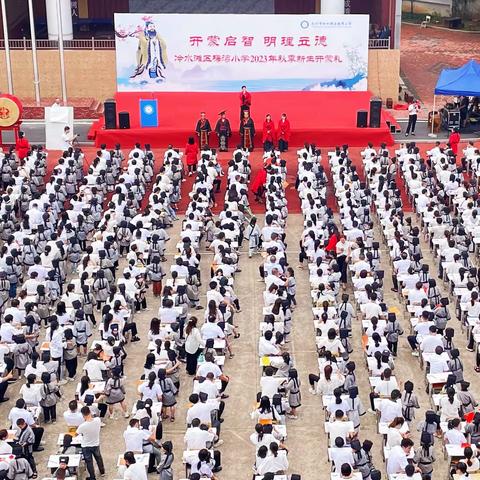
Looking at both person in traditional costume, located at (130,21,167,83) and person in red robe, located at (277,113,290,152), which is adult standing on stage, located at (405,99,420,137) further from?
person in traditional costume, located at (130,21,167,83)

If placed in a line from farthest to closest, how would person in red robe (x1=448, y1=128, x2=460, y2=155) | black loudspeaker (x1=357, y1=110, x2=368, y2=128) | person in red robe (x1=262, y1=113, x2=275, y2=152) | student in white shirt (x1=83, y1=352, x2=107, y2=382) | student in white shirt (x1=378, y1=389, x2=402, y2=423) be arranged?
black loudspeaker (x1=357, y1=110, x2=368, y2=128) → person in red robe (x1=262, y1=113, x2=275, y2=152) → person in red robe (x1=448, y1=128, x2=460, y2=155) → student in white shirt (x1=83, y1=352, x2=107, y2=382) → student in white shirt (x1=378, y1=389, x2=402, y2=423)

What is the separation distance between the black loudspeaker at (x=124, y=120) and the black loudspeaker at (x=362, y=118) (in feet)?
23.9

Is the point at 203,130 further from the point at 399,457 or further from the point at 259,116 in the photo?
the point at 399,457

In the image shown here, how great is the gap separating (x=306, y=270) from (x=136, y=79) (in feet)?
49.0

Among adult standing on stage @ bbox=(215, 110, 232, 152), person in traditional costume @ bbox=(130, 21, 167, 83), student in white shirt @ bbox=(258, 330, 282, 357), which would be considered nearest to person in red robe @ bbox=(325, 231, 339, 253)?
student in white shirt @ bbox=(258, 330, 282, 357)

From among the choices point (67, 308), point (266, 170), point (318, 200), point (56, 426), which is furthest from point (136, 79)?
point (56, 426)

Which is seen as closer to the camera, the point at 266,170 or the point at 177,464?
the point at 177,464

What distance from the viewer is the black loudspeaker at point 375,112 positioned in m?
35.2

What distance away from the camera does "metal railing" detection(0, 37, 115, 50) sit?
40.3m

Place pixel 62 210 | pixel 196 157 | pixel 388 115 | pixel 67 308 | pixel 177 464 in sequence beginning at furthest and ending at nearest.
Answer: pixel 388 115 < pixel 196 157 < pixel 62 210 < pixel 67 308 < pixel 177 464

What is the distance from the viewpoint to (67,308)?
2178 centimetres

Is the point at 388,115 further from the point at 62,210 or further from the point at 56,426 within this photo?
the point at 56,426

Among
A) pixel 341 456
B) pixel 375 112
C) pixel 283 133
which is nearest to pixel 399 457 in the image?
pixel 341 456

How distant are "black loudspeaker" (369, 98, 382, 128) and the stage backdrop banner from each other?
3.29 meters
